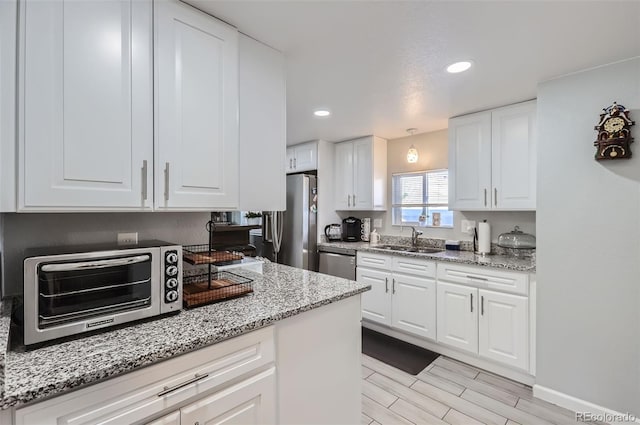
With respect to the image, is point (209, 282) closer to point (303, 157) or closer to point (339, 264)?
point (339, 264)

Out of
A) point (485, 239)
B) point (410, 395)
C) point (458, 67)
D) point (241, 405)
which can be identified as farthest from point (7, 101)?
point (485, 239)

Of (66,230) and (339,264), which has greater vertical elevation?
(66,230)

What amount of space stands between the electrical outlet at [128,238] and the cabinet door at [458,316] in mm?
2481

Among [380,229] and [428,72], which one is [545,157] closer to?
[428,72]

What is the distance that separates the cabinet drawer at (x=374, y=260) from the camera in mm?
3162

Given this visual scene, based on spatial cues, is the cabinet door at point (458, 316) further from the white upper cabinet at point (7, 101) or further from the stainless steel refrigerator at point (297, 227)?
the white upper cabinet at point (7, 101)

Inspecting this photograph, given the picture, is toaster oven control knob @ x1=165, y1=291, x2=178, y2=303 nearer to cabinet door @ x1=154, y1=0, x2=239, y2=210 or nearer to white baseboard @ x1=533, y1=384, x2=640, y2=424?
cabinet door @ x1=154, y1=0, x2=239, y2=210

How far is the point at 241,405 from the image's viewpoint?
46.8 inches

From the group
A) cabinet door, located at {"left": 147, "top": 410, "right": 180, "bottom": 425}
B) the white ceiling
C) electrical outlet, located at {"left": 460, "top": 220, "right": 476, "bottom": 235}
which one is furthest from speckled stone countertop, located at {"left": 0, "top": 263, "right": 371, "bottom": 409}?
electrical outlet, located at {"left": 460, "top": 220, "right": 476, "bottom": 235}

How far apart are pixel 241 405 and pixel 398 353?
82.5 inches

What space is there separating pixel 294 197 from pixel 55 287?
9.62 ft

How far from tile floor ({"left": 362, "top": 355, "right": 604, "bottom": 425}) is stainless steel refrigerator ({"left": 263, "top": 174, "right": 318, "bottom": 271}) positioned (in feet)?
4.94

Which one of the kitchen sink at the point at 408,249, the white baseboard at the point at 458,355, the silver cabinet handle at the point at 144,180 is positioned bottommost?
the white baseboard at the point at 458,355

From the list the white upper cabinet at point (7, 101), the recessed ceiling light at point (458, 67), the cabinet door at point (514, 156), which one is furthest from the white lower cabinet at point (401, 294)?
the white upper cabinet at point (7, 101)
